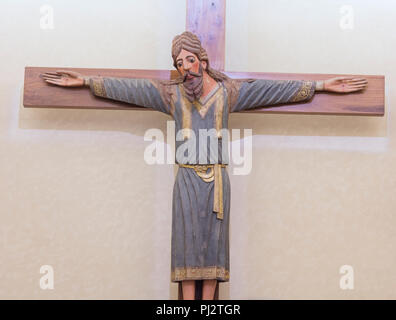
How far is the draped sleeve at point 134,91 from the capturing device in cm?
308

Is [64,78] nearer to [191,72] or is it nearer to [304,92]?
[191,72]

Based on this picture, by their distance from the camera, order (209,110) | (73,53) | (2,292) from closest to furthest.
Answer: (209,110), (2,292), (73,53)


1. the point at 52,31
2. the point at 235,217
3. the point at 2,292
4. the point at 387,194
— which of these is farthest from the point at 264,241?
the point at 52,31

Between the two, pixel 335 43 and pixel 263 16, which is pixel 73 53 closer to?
pixel 263 16

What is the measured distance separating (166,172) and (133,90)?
538 millimetres

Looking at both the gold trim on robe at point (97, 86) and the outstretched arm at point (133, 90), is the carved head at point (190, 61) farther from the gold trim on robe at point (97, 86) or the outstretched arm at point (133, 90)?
the gold trim on robe at point (97, 86)

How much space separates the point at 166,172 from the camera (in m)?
3.39

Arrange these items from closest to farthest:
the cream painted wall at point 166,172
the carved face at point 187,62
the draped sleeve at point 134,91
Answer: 1. the carved face at point 187,62
2. the draped sleeve at point 134,91
3. the cream painted wall at point 166,172

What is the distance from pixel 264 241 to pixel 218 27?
45.4 inches

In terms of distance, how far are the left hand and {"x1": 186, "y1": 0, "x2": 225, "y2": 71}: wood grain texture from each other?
21.8 inches

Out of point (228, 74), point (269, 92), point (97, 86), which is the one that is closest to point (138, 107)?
point (97, 86)

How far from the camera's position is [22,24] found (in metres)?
3.51

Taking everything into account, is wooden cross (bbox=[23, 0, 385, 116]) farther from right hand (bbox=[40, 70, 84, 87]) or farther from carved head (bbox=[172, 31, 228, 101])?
carved head (bbox=[172, 31, 228, 101])

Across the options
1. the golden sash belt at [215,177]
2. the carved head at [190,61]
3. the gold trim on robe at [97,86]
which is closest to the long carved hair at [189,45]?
the carved head at [190,61]
